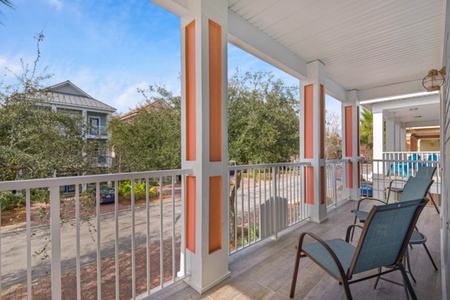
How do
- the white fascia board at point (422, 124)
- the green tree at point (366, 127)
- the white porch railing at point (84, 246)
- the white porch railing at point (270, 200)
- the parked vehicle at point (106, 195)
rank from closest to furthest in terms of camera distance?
the white porch railing at point (84, 246)
the white porch railing at point (270, 200)
the parked vehicle at point (106, 195)
the white fascia board at point (422, 124)
the green tree at point (366, 127)

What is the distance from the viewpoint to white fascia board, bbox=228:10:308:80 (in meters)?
2.52

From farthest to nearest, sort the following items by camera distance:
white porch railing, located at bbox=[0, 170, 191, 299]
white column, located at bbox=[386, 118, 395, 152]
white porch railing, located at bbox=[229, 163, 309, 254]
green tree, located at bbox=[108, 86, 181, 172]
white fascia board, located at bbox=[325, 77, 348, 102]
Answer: white column, located at bbox=[386, 118, 395, 152], white fascia board, located at bbox=[325, 77, 348, 102], green tree, located at bbox=[108, 86, 181, 172], white porch railing, located at bbox=[229, 163, 309, 254], white porch railing, located at bbox=[0, 170, 191, 299]

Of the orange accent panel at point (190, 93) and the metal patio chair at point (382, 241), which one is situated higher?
the orange accent panel at point (190, 93)

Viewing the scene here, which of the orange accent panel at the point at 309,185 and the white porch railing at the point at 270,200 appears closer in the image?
the white porch railing at the point at 270,200

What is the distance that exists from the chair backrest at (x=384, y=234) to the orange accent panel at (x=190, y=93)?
139 centimetres

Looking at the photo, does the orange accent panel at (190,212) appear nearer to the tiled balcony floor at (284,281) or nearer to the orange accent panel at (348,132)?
the tiled balcony floor at (284,281)

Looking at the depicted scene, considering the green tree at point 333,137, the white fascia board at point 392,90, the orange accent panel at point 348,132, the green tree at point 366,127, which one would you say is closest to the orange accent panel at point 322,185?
the orange accent panel at point 348,132

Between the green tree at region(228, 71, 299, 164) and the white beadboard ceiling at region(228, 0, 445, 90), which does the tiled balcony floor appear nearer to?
the green tree at region(228, 71, 299, 164)

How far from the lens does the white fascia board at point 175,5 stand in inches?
74.5

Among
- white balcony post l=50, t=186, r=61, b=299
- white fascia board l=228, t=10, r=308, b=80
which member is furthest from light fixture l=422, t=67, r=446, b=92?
white balcony post l=50, t=186, r=61, b=299

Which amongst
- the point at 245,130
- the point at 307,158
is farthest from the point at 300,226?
the point at 245,130

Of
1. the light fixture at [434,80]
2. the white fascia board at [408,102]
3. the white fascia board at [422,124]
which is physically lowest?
the light fixture at [434,80]

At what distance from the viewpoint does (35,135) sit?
244 cm

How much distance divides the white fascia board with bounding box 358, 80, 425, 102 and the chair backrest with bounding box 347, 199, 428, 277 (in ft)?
15.9
